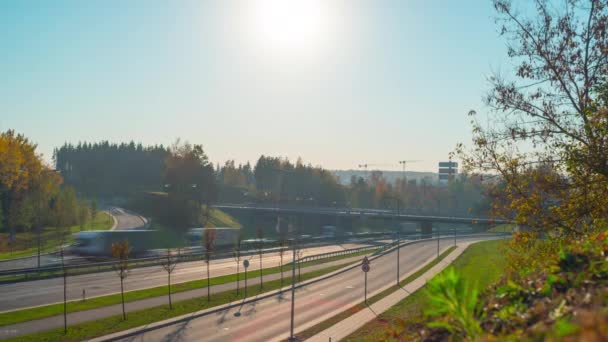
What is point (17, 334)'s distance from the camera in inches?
1032

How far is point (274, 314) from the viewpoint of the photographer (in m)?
34.0

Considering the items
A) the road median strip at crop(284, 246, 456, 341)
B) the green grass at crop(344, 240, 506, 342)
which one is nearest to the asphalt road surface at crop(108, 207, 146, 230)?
the road median strip at crop(284, 246, 456, 341)

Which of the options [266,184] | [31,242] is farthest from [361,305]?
[266,184]

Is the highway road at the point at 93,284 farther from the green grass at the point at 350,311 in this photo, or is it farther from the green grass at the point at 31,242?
the green grass at the point at 350,311

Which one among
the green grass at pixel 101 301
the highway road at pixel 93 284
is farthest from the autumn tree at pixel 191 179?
the green grass at pixel 101 301

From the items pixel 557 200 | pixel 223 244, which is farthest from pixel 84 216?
pixel 557 200

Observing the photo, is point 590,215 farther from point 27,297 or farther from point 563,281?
point 27,297

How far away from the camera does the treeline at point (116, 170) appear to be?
6457 inches

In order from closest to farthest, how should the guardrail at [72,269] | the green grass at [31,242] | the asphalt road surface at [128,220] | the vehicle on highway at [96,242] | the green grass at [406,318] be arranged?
the green grass at [406,318] → the guardrail at [72,269] → the vehicle on highway at [96,242] → the green grass at [31,242] → the asphalt road surface at [128,220]

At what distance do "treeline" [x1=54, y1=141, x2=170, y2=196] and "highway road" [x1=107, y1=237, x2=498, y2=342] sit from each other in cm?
11761

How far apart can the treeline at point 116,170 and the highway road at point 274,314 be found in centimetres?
11761

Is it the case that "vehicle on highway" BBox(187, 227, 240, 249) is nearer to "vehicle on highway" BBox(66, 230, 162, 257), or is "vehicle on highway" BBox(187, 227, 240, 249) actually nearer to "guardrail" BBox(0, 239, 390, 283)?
"guardrail" BBox(0, 239, 390, 283)

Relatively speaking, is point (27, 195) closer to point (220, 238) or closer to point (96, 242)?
point (96, 242)

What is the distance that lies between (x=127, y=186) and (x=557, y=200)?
16317 centimetres
